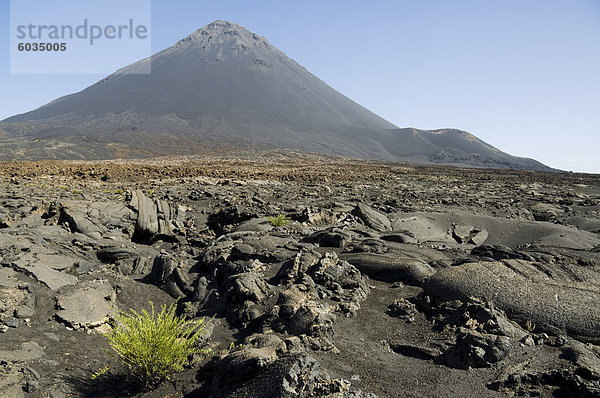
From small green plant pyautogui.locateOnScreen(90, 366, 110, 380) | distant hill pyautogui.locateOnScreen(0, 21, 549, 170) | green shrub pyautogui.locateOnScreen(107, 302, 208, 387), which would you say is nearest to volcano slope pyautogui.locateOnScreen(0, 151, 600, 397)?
small green plant pyautogui.locateOnScreen(90, 366, 110, 380)

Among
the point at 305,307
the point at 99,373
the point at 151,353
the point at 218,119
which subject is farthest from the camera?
the point at 218,119

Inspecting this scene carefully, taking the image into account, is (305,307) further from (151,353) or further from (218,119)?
(218,119)

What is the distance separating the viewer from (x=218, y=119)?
383 feet

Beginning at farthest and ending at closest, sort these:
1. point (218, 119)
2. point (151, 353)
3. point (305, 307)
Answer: point (218, 119), point (305, 307), point (151, 353)

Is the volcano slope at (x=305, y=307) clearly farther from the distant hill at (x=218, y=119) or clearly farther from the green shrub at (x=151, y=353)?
the distant hill at (x=218, y=119)

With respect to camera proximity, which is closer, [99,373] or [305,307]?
[99,373]

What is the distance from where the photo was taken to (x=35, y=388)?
12.2 ft

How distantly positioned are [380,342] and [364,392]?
1271 millimetres

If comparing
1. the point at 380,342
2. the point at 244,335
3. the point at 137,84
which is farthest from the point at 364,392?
the point at 137,84

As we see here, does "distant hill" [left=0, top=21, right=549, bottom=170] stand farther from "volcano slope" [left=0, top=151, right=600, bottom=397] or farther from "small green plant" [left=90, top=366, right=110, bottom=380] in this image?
"small green plant" [left=90, top=366, right=110, bottom=380]

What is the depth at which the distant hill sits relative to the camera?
81188mm

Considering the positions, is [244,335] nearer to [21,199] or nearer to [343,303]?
[343,303]

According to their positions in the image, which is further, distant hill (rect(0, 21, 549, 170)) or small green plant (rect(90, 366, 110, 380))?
distant hill (rect(0, 21, 549, 170))

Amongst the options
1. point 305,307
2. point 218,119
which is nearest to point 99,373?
point 305,307
